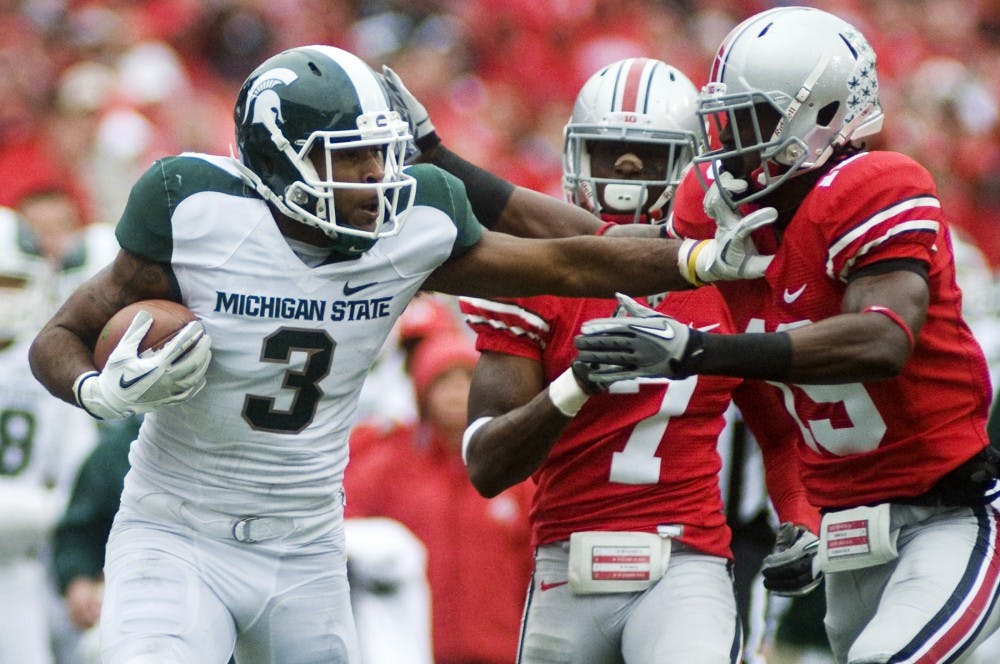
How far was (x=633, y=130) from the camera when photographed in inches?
166

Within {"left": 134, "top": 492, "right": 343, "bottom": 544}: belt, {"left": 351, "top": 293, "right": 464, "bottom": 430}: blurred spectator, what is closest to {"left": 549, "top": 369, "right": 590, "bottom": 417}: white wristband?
{"left": 134, "top": 492, "right": 343, "bottom": 544}: belt

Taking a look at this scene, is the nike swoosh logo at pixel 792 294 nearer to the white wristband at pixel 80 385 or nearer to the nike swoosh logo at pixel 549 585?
the nike swoosh logo at pixel 549 585

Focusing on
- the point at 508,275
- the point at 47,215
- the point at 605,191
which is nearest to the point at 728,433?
the point at 605,191

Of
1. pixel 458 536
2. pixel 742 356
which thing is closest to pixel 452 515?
pixel 458 536

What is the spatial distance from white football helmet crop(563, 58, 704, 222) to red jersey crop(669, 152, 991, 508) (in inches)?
23.9

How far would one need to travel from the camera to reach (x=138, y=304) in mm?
3480

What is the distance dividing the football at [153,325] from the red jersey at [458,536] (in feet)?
6.85

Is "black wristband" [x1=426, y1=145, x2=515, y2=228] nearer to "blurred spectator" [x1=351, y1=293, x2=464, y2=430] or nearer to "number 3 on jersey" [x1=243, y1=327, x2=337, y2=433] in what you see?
"number 3 on jersey" [x1=243, y1=327, x2=337, y2=433]

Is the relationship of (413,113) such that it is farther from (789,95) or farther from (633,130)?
(789,95)

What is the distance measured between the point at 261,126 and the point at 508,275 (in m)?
0.64

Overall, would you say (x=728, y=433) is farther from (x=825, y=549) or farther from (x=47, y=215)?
(x=47, y=215)

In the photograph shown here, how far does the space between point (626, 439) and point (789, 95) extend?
886 millimetres

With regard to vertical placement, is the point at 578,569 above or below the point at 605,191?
below

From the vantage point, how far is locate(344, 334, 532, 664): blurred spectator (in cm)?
546
